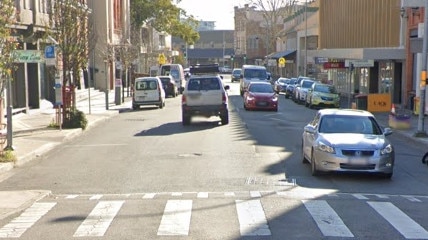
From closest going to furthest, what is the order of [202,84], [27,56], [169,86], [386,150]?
[386,150] < [27,56] < [202,84] < [169,86]

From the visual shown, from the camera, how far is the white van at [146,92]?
38250 mm

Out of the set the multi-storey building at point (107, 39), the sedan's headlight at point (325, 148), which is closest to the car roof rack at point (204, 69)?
the multi-storey building at point (107, 39)

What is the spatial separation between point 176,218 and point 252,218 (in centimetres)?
115

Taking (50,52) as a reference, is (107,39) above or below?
above

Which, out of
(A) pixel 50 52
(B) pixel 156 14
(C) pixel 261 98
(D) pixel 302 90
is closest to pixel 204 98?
(A) pixel 50 52

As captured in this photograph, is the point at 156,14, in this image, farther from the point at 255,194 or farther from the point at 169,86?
the point at 255,194

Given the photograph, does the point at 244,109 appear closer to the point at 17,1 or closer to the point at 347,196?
the point at 17,1

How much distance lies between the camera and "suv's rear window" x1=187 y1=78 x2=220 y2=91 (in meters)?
27.0

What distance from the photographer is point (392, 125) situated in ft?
87.2

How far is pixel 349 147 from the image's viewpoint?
13750 mm

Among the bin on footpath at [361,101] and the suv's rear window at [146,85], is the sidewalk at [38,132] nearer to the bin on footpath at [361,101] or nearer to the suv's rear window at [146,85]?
the suv's rear window at [146,85]

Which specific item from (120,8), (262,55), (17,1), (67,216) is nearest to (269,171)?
(67,216)

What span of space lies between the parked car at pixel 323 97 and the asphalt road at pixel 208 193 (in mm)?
16381

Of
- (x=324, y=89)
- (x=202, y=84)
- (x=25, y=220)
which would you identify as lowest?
(x=25, y=220)
